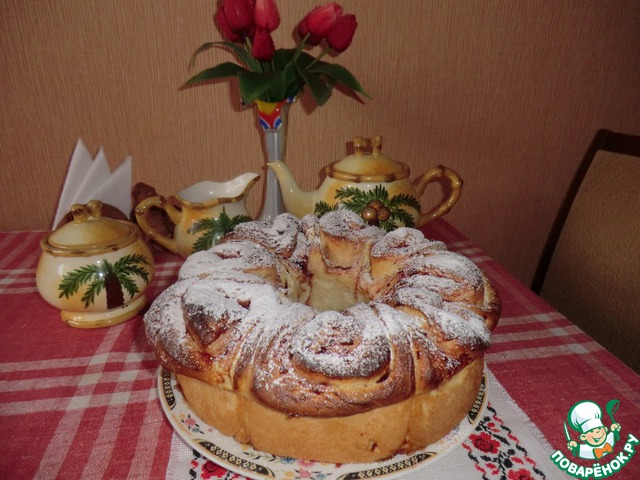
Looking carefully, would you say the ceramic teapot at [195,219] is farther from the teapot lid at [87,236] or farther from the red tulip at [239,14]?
the red tulip at [239,14]

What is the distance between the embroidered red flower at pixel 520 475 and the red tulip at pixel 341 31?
36.2 inches

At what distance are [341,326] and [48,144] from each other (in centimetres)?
119

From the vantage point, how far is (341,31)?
103cm

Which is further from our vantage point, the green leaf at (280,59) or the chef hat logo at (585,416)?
the green leaf at (280,59)

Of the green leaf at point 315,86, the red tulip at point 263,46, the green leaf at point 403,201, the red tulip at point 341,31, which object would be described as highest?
the red tulip at point 341,31

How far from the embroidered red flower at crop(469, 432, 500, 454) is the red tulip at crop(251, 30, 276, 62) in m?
0.84

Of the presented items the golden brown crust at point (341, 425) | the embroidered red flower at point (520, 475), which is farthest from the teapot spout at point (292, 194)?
the embroidered red flower at point (520, 475)

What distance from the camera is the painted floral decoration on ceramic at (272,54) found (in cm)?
96

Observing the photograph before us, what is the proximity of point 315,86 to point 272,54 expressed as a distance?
123 millimetres

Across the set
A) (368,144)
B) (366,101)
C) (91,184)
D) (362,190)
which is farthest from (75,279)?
(366,101)

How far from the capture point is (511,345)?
2.62ft

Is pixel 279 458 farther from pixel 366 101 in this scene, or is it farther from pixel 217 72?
pixel 366 101

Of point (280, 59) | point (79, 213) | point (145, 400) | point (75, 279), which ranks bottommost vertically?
point (145, 400)

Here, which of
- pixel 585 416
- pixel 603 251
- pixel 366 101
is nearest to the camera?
pixel 585 416
